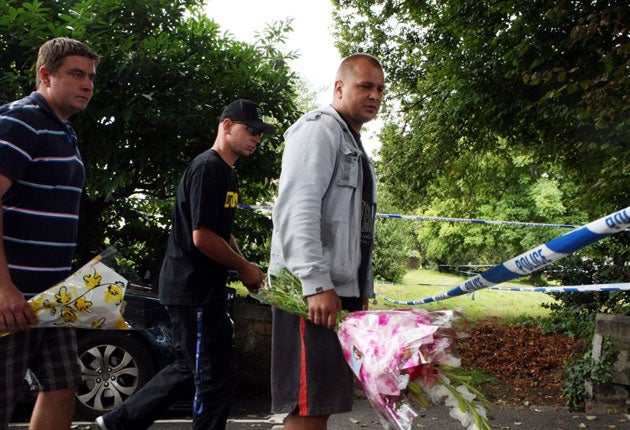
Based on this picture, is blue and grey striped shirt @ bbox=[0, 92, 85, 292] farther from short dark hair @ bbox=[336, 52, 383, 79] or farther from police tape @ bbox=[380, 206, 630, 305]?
police tape @ bbox=[380, 206, 630, 305]

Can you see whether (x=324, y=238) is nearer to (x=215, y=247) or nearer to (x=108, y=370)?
(x=215, y=247)

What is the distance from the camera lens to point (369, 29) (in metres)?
18.8

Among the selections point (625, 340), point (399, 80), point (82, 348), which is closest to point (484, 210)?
point (399, 80)

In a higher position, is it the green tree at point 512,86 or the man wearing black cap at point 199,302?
the green tree at point 512,86

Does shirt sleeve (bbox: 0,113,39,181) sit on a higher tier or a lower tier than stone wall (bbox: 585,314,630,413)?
higher

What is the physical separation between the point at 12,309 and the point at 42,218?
0.46 metres

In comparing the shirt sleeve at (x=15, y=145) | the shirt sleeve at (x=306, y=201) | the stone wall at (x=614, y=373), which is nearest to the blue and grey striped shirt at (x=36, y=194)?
the shirt sleeve at (x=15, y=145)

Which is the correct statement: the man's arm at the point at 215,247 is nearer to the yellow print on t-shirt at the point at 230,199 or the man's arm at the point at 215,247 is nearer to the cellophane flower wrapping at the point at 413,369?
the yellow print on t-shirt at the point at 230,199

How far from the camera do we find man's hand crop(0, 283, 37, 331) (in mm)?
2459

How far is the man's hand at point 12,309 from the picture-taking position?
8.07ft

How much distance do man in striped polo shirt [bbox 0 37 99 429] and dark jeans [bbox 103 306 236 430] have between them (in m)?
0.78

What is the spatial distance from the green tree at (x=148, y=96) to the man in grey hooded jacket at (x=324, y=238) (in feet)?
11.1

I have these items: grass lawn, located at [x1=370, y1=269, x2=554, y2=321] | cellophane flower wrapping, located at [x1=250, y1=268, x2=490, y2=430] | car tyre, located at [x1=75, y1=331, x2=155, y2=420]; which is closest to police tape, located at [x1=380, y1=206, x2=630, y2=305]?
cellophane flower wrapping, located at [x1=250, y1=268, x2=490, y2=430]

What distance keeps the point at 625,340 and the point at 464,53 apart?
25.6 feet
